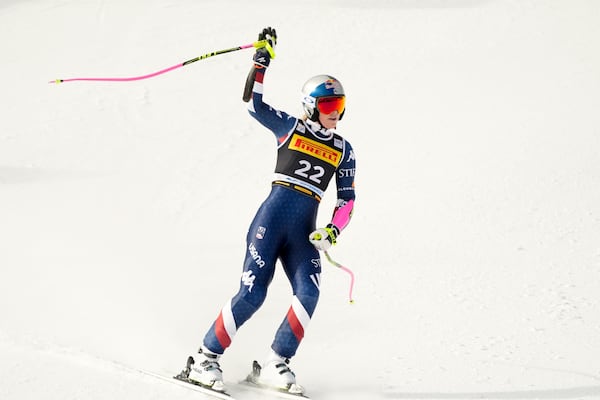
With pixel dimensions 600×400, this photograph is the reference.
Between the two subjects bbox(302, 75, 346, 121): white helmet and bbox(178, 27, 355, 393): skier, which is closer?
bbox(178, 27, 355, 393): skier

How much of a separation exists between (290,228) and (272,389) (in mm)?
1276

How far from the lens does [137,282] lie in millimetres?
9852

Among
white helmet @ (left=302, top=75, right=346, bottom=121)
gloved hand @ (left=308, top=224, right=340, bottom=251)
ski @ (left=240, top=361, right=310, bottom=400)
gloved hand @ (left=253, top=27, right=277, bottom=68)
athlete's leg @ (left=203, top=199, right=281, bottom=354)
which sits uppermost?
gloved hand @ (left=253, top=27, right=277, bottom=68)

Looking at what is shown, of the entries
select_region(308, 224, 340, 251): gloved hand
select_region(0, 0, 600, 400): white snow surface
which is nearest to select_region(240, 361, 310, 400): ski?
select_region(0, 0, 600, 400): white snow surface

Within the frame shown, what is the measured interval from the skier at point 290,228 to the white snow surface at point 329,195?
0.45 m

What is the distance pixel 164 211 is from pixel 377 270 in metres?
4.10

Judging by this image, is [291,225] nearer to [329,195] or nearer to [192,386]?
[192,386]

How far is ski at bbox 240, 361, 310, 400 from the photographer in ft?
20.7

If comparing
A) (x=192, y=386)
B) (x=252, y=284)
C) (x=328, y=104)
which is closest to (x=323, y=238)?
(x=252, y=284)

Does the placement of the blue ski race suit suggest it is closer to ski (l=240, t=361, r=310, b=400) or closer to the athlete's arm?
the athlete's arm

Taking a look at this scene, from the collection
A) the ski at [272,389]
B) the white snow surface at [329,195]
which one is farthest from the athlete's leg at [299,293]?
the white snow surface at [329,195]

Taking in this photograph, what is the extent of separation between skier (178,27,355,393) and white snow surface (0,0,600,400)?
447mm

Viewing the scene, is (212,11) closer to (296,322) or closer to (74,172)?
(74,172)

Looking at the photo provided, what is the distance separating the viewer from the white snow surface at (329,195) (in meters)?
7.50
